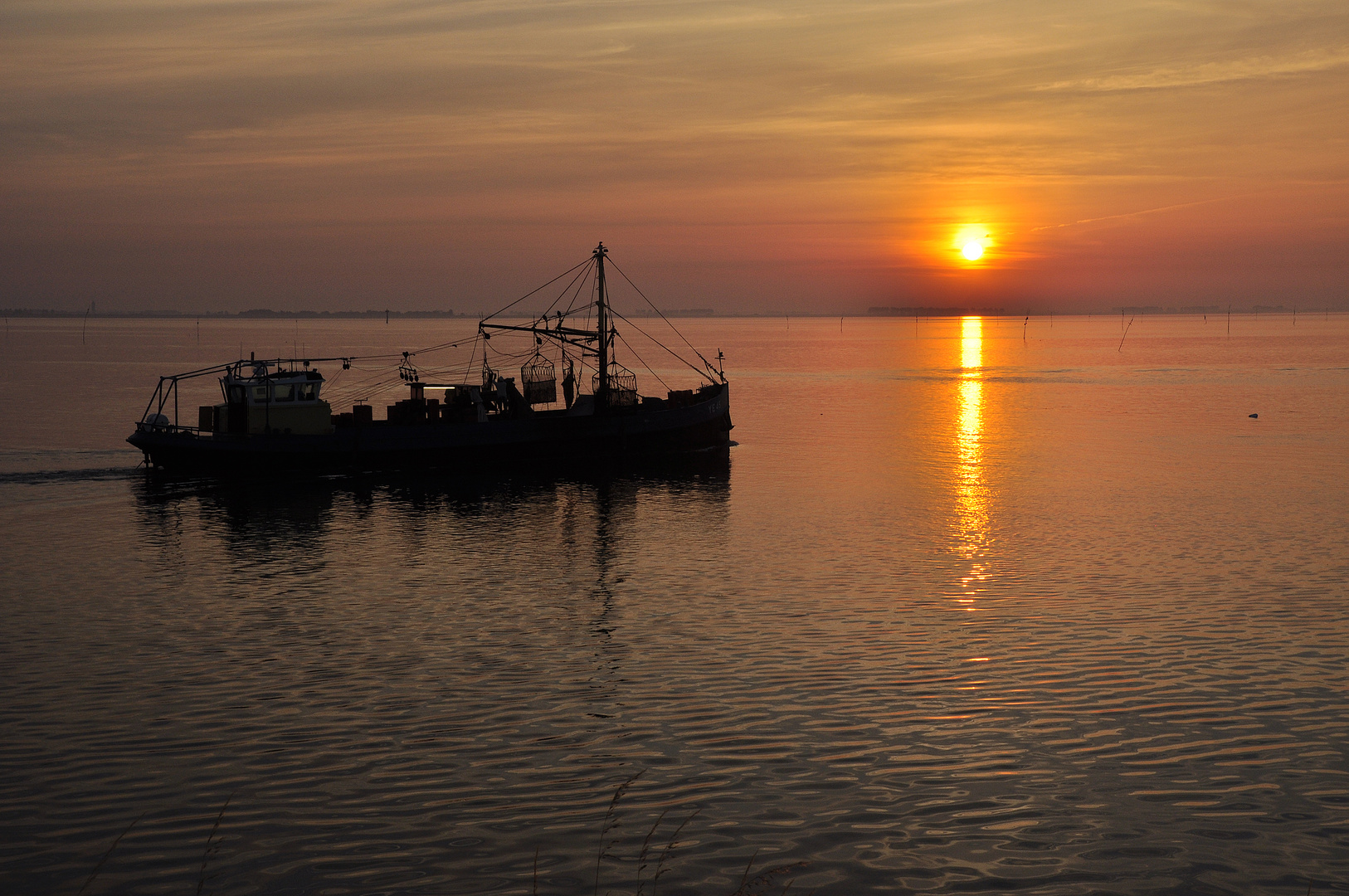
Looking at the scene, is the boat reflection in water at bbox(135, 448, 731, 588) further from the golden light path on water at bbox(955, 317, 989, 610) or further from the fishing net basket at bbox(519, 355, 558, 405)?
the golden light path on water at bbox(955, 317, 989, 610)

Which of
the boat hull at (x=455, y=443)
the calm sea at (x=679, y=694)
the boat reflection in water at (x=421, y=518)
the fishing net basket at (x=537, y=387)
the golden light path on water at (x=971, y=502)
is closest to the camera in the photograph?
the calm sea at (x=679, y=694)

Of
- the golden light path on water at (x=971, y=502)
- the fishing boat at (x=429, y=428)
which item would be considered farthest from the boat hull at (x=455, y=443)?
the golden light path on water at (x=971, y=502)

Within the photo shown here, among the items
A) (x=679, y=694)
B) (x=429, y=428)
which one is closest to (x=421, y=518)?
(x=429, y=428)

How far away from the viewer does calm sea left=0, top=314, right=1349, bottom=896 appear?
16734mm

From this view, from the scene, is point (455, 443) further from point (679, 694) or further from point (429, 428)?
point (679, 694)

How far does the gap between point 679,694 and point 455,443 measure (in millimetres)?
45256

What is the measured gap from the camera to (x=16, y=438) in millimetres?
79688

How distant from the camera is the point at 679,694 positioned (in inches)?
969

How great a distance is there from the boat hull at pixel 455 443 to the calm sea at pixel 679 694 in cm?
874

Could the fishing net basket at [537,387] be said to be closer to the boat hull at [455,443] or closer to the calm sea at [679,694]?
the boat hull at [455,443]

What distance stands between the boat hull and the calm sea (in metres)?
8.74

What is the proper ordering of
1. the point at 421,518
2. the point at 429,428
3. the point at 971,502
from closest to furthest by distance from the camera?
the point at 421,518, the point at 971,502, the point at 429,428

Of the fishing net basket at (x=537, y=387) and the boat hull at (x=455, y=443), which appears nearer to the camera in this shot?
the boat hull at (x=455, y=443)

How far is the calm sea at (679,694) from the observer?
54.9 feet
